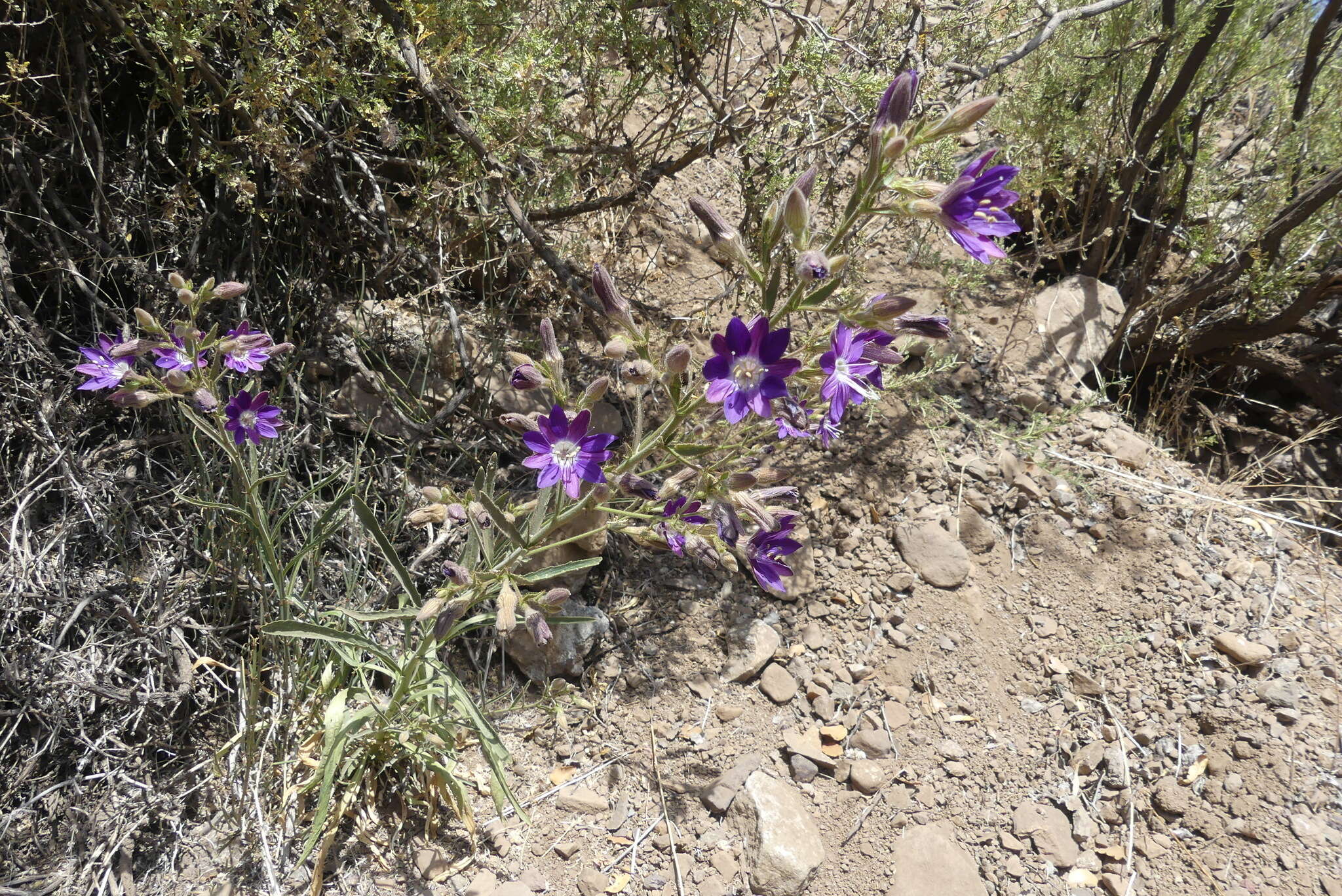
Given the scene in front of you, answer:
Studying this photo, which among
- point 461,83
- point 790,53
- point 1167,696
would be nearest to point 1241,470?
point 1167,696

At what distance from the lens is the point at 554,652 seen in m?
2.90

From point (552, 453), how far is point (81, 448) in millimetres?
1829

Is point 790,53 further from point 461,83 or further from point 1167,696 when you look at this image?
point 1167,696

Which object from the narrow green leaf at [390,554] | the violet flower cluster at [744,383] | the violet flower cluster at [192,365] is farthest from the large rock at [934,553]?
the violet flower cluster at [192,365]

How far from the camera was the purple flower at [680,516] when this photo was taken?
2.20 metres

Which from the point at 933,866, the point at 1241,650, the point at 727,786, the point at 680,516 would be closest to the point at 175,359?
the point at 680,516

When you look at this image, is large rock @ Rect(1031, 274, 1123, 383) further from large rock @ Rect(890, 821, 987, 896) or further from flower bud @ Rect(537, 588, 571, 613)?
flower bud @ Rect(537, 588, 571, 613)

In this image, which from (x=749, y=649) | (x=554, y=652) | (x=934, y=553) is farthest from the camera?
(x=934, y=553)

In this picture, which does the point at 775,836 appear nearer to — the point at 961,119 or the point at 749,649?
the point at 749,649

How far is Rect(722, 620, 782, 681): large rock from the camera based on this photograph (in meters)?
2.99

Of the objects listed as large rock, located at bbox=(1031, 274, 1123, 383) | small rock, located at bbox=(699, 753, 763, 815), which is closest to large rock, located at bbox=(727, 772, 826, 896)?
small rock, located at bbox=(699, 753, 763, 815)

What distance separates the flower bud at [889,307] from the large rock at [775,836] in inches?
60.4

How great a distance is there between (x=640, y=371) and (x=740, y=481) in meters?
0.40

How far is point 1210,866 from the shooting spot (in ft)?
8.51
